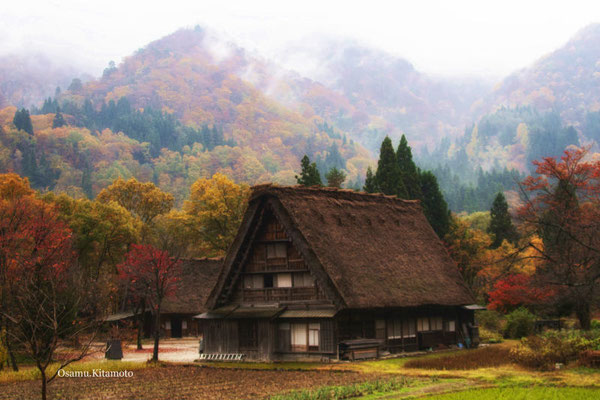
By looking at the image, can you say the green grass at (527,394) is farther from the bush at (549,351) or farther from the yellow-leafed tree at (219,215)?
the yellow-leafed tree at (219,215)

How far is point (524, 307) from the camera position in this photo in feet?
176

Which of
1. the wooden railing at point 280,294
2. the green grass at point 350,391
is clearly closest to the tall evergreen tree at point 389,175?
the wooden railing at point 280,294

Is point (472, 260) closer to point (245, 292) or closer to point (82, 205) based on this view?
point (245, 292)

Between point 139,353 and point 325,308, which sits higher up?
point 325,308

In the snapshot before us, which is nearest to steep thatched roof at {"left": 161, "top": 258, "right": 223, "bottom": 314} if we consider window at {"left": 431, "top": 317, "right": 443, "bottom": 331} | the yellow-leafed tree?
the yellow-leafed tree

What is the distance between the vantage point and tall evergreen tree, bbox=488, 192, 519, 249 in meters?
79.4

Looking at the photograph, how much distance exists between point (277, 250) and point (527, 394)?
20281mm

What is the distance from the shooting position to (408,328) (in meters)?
40.2

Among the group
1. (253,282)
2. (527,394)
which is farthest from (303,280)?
(527,394)

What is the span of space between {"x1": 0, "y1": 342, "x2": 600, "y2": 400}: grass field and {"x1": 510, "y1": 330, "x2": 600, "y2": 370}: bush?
57cm

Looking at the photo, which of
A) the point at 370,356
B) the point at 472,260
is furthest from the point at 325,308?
the point at 472,260

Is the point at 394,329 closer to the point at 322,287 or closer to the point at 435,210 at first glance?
the point at 322,287

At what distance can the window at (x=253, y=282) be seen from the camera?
132 ft

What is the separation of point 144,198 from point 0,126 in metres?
123
